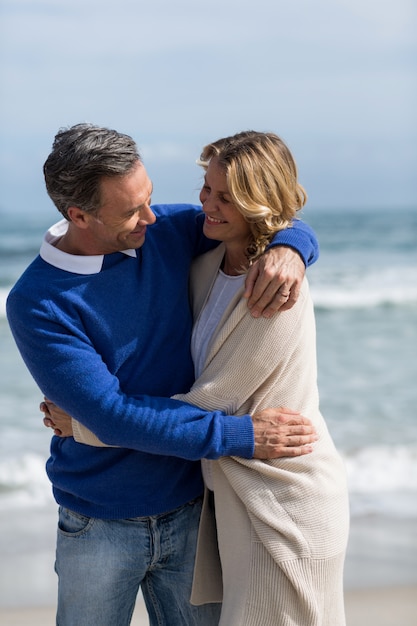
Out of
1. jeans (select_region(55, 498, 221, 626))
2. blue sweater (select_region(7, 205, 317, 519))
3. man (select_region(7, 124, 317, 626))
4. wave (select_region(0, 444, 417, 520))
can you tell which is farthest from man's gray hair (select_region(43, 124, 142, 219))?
wave (select_region(0, 444, 417, 520))

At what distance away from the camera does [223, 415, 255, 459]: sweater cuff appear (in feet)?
6.46

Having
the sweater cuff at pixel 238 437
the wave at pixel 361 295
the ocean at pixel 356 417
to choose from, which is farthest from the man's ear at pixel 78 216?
the wave at pixel 361 295

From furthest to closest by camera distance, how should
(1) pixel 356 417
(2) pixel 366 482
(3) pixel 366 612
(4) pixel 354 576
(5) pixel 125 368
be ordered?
1. (1) pixel 356 417
2. (2) pixel 366 482
3. (4) pixel 354 576
4. (3) pixel 366 612
5. (5) pixel 125 368

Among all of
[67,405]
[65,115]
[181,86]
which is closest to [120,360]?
[67,405]

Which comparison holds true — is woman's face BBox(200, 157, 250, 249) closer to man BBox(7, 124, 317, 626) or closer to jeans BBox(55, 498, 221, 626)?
man BBox(7, 124, 317, 626)

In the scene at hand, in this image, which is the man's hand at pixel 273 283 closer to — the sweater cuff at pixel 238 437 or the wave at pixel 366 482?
the sweater cuff at pixel 238 437

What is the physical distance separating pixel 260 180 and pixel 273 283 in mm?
232

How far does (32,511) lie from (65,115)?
15.9 meters

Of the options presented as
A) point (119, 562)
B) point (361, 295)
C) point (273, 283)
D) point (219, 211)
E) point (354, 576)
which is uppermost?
point (219, 211)

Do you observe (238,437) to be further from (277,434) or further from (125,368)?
(125,368)

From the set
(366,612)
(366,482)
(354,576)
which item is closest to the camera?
(366,612)

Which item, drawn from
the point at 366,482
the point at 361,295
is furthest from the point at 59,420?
the point at 361,295

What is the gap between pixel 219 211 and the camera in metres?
2.04

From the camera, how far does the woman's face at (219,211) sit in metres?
2.03
